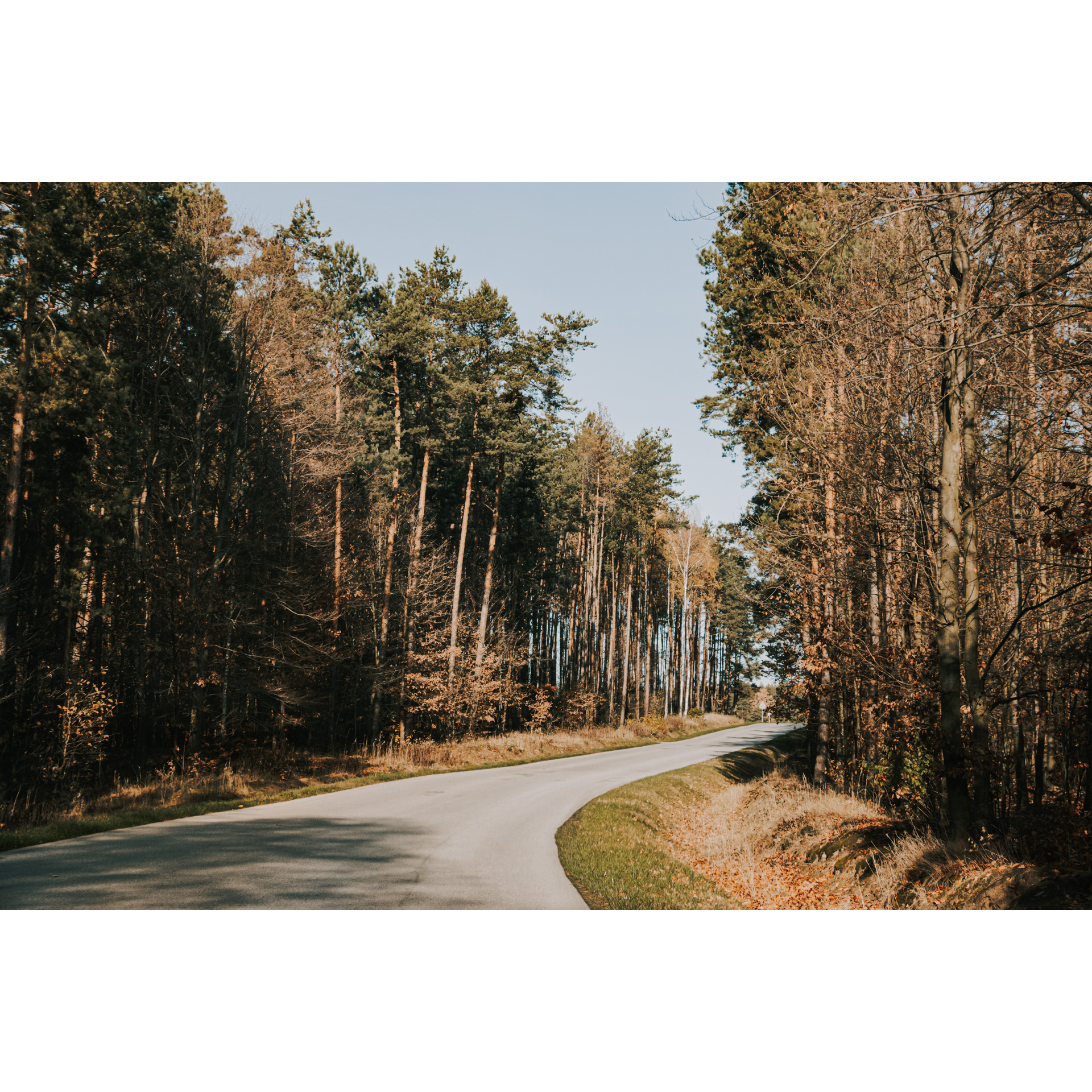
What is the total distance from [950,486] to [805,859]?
19.8 ft

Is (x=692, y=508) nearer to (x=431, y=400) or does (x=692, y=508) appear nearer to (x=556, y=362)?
(x=556, y=362)

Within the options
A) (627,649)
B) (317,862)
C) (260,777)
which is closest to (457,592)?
(260,777)

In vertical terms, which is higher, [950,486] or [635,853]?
[950,486]

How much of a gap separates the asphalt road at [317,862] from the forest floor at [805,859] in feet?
2.88

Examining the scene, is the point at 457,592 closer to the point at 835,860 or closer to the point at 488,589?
the point at 488,589

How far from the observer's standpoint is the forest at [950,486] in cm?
727

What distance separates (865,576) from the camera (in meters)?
12.2

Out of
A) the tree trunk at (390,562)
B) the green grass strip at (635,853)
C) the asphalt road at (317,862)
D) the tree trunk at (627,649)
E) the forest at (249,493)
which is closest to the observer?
the asphalt road at (317,862)

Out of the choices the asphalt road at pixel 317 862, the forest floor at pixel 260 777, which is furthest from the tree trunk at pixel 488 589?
the asphalt road at pixel 317 862

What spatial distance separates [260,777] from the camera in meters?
14.5

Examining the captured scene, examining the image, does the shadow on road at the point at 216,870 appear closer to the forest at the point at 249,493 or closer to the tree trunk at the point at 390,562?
the forest at the point at 249,493

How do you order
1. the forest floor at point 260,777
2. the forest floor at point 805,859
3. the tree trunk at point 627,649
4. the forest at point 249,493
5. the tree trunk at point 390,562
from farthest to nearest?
the tree trunk at point 627,649, the tree trunk at point 390,562, the forest at point 249,493, the forest floor at point 260,777, the forest floor at point 805,859

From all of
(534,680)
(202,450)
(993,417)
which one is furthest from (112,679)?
(534,680)

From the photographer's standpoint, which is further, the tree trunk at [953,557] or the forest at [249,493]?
the forest at [249,493]
